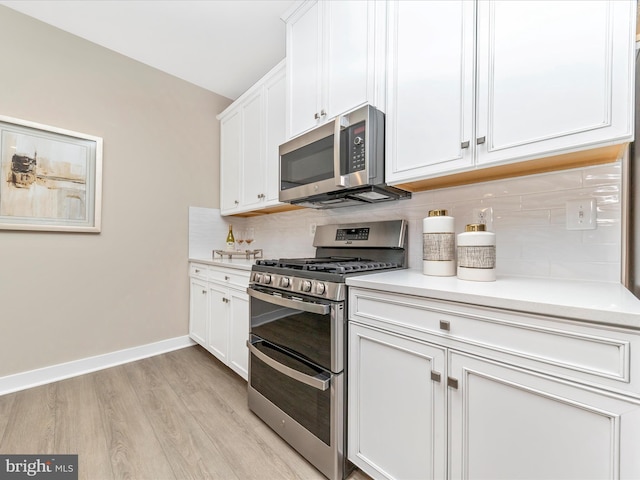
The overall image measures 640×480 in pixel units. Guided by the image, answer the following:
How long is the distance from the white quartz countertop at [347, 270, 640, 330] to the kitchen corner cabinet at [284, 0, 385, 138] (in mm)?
961

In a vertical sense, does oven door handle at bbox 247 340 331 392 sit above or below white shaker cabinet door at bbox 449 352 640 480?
below

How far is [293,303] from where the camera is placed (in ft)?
4.66

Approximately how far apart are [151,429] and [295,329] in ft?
3.38

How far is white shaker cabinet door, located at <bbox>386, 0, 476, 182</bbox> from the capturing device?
120 cm

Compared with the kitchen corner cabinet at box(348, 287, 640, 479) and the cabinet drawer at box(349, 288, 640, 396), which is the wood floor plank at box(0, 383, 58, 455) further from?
the cabinet drawer at box(349, 288, 640, 396)

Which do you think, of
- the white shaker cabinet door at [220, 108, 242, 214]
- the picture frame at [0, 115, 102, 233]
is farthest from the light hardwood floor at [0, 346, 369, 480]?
the white shaker cabinet door at [220, 108, 242, 214]

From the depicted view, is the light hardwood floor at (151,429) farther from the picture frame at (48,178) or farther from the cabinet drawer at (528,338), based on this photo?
the picture frame at (48,178)

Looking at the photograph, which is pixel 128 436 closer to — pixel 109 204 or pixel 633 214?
pixel 109 204

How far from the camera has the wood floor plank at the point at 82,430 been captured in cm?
136

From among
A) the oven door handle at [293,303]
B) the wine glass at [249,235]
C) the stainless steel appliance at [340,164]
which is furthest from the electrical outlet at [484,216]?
the wine glass at [249,235]

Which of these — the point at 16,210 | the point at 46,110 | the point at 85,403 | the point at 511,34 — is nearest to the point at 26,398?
the point at 85,403

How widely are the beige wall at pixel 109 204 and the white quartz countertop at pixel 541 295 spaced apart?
7.31ft

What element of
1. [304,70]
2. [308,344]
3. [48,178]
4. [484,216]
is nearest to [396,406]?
[308,344]

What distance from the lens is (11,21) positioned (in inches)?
80.4
